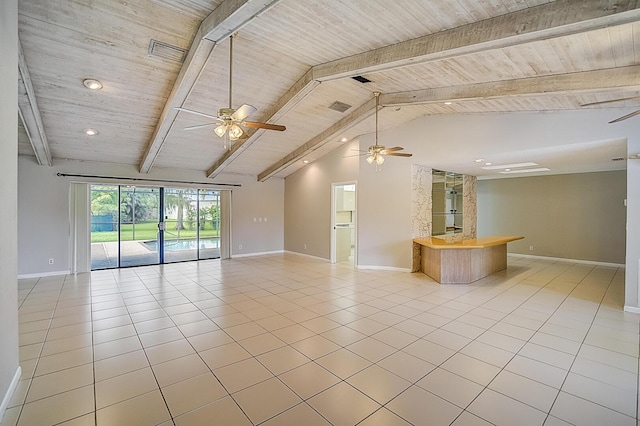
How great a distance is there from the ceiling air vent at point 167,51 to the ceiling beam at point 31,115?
4.62 ft

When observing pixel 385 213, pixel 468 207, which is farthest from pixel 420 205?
pixel 468 207

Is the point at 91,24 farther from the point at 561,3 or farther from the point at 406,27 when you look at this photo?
the point at 561,3

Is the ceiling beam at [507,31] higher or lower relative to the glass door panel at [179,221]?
higher

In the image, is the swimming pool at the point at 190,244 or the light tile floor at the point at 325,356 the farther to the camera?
the swimming pool at the point at 190,244

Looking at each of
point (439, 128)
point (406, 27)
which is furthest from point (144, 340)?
point (439, 128)

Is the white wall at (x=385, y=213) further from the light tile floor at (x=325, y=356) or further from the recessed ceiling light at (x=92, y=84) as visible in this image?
the recessed ceiling light at (x=92, y=84)

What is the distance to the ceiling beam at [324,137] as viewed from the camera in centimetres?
570

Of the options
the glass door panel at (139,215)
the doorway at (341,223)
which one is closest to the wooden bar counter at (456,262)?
the doorway at (341,223)

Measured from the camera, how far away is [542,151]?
16.2 ft

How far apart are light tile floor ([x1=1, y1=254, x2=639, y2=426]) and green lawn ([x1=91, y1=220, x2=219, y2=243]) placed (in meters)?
2.62

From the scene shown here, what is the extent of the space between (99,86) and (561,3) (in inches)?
213

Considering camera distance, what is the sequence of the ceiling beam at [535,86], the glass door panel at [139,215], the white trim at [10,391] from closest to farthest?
1. the white trim at [10,391]
2. the ceiling beam at [535,86]
3. the glass door panel at [139,215]

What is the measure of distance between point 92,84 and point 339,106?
3.92m

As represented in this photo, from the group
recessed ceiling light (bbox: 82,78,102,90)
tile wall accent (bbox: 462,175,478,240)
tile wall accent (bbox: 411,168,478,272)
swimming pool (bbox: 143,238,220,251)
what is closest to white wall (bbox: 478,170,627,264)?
tile wall accent (bbox: 462,175,478,240)
